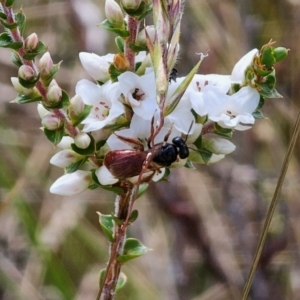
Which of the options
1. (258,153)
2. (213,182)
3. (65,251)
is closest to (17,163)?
(65,251)

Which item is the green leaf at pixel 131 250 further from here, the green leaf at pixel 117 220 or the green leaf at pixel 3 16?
the green leaf at pixel 3 16

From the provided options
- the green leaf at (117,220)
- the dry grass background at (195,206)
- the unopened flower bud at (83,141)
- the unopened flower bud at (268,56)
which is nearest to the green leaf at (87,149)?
the unopened flower bud at (83,141)

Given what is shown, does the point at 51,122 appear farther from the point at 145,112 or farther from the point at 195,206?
the point at 195,206

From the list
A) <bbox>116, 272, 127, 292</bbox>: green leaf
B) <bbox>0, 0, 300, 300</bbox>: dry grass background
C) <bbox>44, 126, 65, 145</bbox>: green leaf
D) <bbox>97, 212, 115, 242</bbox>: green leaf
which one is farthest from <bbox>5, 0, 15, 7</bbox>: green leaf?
<bbox>0, 0, 300, 300</bbox>: dry grass background

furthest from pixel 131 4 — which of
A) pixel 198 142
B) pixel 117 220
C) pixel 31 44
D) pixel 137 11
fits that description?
pixel 117 220

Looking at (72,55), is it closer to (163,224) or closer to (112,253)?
(163,224)

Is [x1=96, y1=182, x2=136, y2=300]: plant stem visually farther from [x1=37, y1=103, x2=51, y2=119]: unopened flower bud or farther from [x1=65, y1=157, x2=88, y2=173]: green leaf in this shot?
[x1=37, y1=103, x2=51, y2=119]: unopened flower bud
